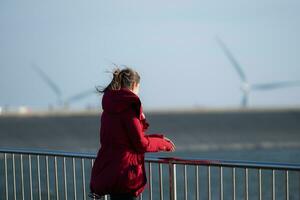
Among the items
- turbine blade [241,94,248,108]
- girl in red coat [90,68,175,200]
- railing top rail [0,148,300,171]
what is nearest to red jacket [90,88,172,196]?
girl in red coat [90,68,175,200]

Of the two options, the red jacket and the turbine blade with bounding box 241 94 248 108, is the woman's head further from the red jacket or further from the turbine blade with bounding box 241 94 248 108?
the turbine blade with bounding box 241 94 248 108

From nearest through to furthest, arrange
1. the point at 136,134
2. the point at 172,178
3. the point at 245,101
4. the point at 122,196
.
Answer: the point at 136,134 → the point at 122,196 → the point at 172,178 → the point at 245,101

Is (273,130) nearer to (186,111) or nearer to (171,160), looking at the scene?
(186,111)

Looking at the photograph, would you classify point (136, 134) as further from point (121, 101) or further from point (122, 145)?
point (121, 101)

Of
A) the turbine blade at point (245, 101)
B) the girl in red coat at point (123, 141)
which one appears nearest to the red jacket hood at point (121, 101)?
the girl in red coat at point (123, 141)

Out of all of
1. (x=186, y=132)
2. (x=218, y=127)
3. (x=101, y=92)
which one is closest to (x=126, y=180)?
(x=101, y=92)

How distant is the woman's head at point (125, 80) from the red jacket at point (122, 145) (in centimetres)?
7

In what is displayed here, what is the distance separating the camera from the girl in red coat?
181 inches

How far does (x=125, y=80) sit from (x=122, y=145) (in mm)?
485

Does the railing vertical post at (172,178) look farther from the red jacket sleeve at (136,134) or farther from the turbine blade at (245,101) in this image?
the turbine blade at (245,101)

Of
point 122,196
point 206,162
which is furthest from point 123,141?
point 206,162

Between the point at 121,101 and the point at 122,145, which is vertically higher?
the point at 121,101

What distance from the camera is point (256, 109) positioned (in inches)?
3526

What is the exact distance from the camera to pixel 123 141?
15.2ft
